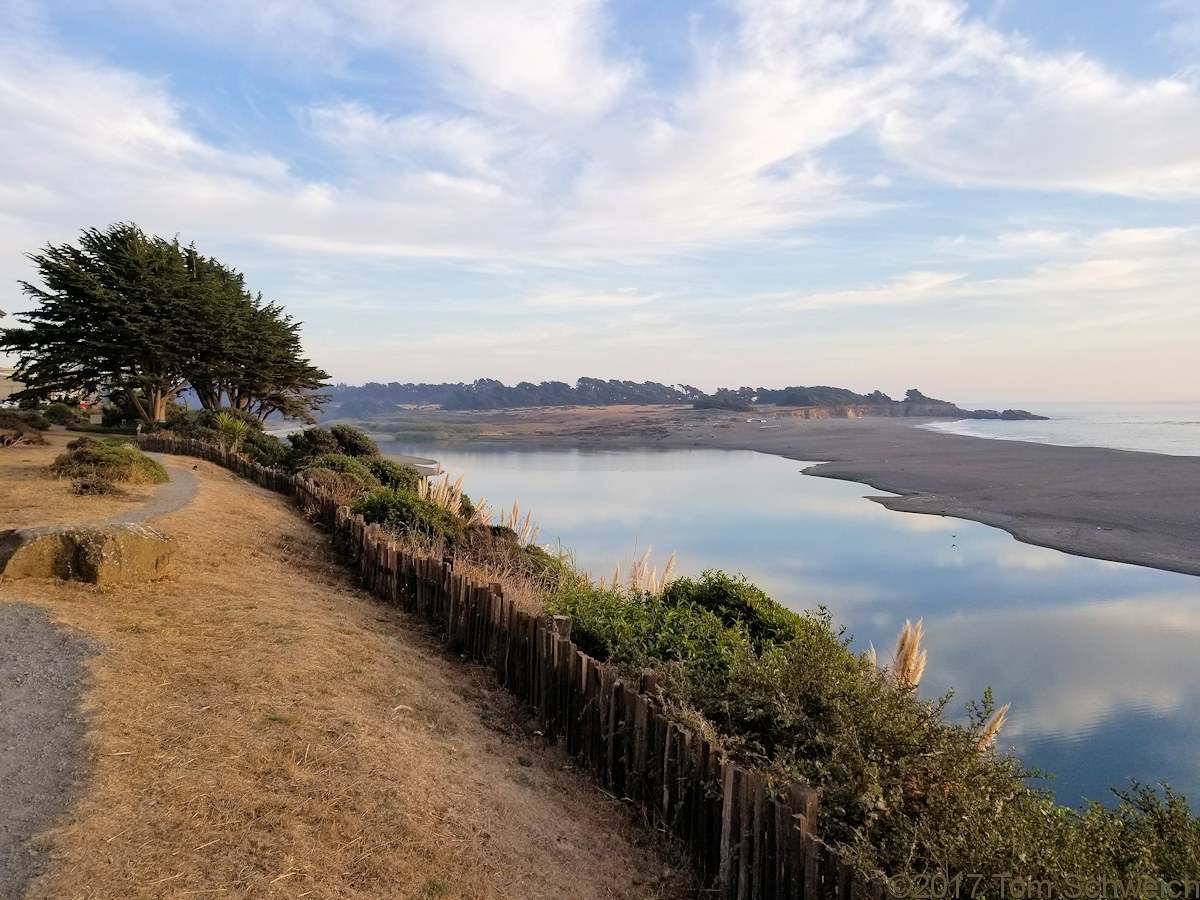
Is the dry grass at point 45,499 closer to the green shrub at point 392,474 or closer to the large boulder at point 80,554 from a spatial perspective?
the large boulder at point 80,554

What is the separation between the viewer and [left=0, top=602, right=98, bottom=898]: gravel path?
364 cm

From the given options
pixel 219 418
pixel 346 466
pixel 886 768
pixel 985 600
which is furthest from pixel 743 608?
pixel 219 418

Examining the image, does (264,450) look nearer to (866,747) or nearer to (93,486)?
(93,486)

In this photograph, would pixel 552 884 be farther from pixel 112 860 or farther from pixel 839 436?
pixel 839 436

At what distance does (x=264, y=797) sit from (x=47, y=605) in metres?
4.32

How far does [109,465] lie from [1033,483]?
29.9m

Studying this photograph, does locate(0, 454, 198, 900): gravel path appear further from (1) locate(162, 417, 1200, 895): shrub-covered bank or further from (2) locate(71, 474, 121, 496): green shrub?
(2) locate(71, 474, 121, 496): green shrub

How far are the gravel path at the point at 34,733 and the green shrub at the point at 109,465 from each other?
875 cm

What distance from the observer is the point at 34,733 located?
471cm

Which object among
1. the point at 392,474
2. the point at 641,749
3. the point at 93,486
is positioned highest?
the point at 93,486

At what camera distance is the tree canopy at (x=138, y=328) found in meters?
26.8

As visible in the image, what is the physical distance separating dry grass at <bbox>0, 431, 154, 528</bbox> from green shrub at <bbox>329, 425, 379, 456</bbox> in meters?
7.31

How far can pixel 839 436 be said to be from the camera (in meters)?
61.8

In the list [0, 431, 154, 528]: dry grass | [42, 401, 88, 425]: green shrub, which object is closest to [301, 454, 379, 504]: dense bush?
[0, 431, 154, 528]: dry grass
